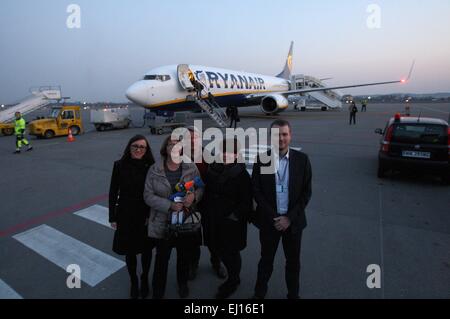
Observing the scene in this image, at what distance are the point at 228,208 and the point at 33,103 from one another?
87.6 ft

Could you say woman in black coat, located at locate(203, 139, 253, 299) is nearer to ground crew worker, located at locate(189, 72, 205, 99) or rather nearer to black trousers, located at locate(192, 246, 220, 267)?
black trousers, located at locate(192, 246, 220, 267)

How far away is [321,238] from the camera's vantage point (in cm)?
412

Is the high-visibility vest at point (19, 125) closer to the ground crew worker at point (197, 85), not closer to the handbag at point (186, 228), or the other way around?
the ground crew worker at point (197, 85)

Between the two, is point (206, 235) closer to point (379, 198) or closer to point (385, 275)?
point (385, 275)

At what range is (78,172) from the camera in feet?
26.3

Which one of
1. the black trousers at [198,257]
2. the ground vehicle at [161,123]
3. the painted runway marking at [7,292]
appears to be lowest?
the painted runway marking at [7,292]

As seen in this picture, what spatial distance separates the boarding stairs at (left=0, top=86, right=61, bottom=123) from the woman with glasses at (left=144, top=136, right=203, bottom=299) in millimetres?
24862

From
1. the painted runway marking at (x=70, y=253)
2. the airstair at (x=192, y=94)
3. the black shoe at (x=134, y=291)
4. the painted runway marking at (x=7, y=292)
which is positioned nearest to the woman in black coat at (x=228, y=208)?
the black shoe at (x=134, y=291)

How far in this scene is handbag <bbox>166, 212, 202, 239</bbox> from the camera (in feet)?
8.82

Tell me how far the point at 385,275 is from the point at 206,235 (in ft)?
7.44

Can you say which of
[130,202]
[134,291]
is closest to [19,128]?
[130,202]

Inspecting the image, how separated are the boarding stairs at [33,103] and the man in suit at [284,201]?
2567 centimetres

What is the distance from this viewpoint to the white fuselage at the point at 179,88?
16.0 meters
